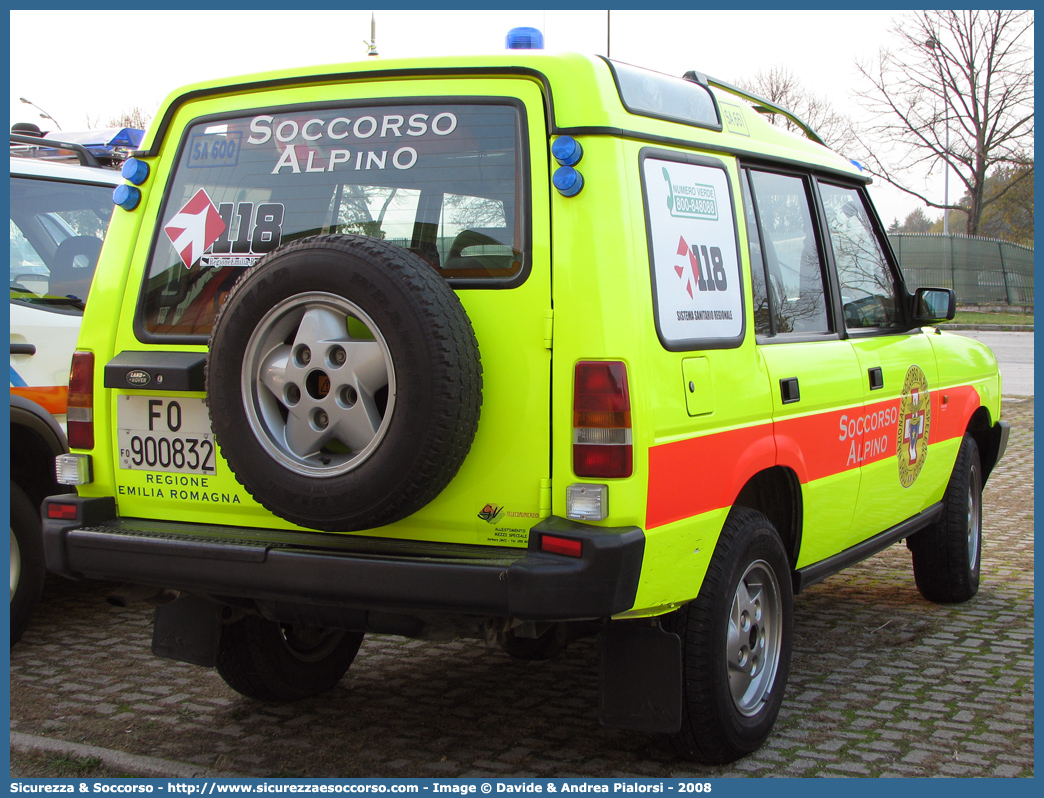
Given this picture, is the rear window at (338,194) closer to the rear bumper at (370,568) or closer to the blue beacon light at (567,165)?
the blue beacon light at (567,165)

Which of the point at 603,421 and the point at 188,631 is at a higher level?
the point at 603,421

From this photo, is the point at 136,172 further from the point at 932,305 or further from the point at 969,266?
the point at 969,266

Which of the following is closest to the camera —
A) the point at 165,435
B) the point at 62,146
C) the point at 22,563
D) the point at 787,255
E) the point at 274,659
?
the point at 165,435

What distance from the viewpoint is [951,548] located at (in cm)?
592

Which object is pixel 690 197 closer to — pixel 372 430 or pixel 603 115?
pixel 603 115

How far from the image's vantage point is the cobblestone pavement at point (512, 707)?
3.88m

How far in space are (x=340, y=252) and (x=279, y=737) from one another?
198cm

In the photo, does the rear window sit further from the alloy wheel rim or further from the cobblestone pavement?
the cobblestone pavement

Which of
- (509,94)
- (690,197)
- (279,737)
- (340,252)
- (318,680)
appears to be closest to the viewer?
(340,252)

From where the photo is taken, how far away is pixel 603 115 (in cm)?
332

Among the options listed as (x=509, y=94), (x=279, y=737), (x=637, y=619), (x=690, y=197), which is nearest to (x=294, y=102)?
(x=509, y=94)

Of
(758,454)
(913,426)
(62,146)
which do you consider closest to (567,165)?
(758,454)

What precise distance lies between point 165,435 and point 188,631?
829 mm

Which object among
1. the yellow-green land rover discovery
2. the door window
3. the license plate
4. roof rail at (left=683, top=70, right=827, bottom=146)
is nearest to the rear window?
the yellow-green land rover discovery
